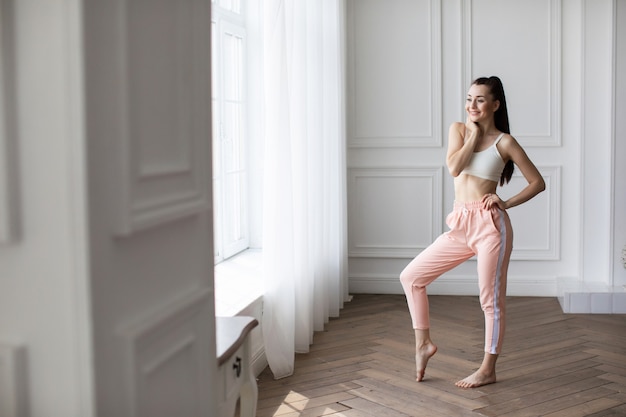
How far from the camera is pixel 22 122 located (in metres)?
1.22

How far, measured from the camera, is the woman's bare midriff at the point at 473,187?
3.76 metres

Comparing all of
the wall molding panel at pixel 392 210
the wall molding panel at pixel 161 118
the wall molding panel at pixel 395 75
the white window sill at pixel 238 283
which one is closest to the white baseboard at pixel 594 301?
the wall molding panel at pixel 392 210

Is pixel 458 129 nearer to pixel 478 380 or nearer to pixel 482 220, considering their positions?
pixel 482 220

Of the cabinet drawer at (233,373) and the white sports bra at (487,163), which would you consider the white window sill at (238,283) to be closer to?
the white sports bra at (487,163)

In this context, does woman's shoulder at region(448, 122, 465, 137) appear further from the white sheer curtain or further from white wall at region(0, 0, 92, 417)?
white wall at region(0, 0, 92, 417)

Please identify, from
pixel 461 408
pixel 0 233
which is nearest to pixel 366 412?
pixel 461 408

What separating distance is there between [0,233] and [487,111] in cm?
291

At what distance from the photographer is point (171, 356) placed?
5.00 ft

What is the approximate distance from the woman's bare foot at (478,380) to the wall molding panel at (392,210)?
2.23m

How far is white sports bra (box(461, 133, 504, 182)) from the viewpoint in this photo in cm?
375

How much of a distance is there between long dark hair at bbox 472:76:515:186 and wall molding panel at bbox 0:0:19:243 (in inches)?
112

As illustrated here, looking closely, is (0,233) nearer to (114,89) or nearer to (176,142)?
(114,89)

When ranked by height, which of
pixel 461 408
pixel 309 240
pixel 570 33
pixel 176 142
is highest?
pixel 570 33

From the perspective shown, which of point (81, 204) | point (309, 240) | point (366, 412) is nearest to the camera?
point (81, 204)
